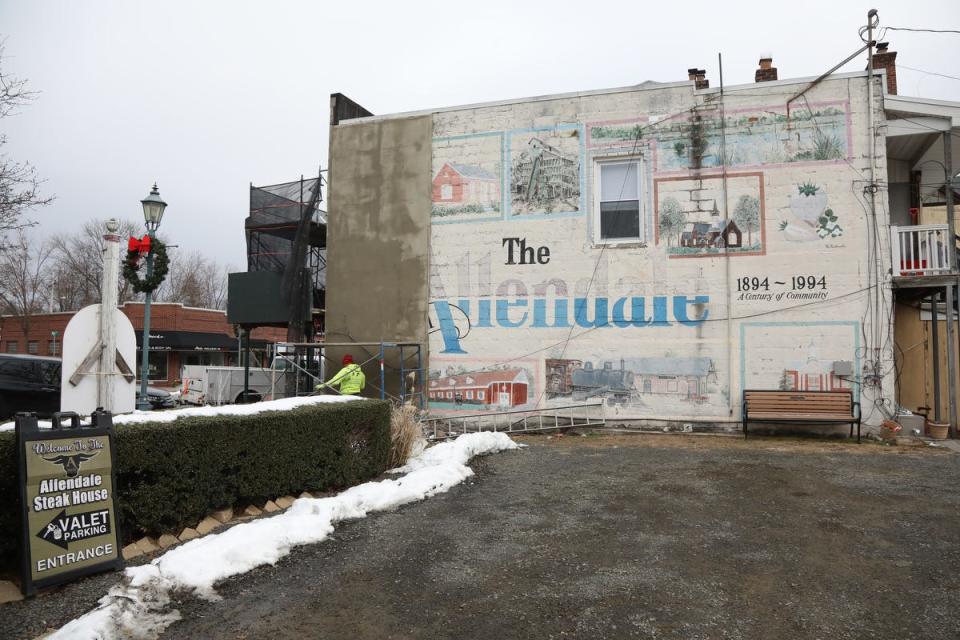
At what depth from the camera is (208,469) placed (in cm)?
596

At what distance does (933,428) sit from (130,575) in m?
12.7

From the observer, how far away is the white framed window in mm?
13664

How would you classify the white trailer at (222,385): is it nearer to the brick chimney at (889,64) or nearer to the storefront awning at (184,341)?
the storefront awning at (184,341)

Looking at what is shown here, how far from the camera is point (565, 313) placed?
44.9 ft

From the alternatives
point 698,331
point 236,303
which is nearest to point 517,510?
point 698,331

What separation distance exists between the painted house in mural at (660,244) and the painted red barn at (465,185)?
0.07 meters

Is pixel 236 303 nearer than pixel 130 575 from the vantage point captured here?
No

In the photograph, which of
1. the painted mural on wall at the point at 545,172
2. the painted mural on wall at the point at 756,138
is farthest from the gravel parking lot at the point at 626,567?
the painted mural on wall at the point at 545,172

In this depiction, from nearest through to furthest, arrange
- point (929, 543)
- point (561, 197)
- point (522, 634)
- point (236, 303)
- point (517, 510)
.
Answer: point (522, 634)
point (929, 543)
point (517, 510)
point (561, 197)
point (236, 303)

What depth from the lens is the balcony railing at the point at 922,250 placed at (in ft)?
39.7

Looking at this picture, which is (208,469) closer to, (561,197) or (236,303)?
(561,197)

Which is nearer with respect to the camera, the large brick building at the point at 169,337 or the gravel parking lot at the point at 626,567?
the gravel parking lot at the point at 626,567

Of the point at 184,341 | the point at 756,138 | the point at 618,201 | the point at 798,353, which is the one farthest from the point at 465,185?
the point at 184,341

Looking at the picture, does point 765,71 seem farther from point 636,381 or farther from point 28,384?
point 28,384
